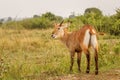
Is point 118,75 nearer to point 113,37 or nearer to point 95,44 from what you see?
point 95,44

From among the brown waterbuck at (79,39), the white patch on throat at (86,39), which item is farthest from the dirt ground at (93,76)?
the white patch on throat at (86,39)

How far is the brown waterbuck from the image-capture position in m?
9.26

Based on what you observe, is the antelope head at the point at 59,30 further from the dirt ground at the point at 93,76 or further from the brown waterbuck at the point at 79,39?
the dirt ground at the point at 93,76

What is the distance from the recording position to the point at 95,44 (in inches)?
362

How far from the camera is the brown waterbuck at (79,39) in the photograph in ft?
30.4

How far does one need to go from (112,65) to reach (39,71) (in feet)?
7.23

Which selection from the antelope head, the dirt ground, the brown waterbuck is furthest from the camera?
the antelope head

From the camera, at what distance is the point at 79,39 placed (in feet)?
31.6

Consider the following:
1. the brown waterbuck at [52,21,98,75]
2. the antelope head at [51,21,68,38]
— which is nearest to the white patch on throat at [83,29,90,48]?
the brown waterbuck at [52,21,98,75]

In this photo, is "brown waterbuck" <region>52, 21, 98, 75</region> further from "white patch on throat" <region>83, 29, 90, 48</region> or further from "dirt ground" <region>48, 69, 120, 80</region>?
"dirt ground" <region>48, 69, 120, 80</region>

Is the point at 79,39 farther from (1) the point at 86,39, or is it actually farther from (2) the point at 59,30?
(2) the point at 59,30

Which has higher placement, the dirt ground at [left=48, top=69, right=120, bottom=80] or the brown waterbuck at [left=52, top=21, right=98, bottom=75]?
the brown waterbuck at [left=52, top=21, right=98, bottom=75]

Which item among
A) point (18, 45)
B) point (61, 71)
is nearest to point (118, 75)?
point (61, 71)

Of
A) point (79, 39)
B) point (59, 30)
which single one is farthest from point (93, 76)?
point (59, 30)
